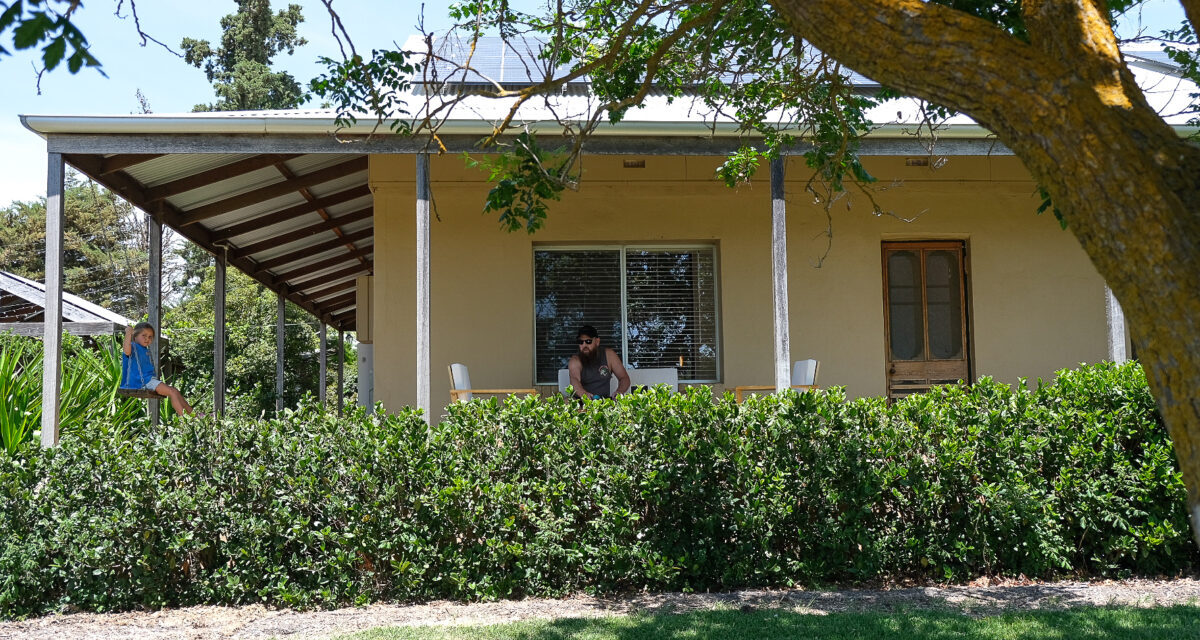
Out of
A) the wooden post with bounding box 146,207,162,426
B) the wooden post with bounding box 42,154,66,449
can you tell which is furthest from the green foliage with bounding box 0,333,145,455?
the wooden post with bounding box 146,207,162,426

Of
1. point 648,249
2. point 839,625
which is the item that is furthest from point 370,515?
point 648,249

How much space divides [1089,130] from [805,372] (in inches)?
250

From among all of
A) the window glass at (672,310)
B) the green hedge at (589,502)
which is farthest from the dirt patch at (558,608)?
the window glass at (672,310)

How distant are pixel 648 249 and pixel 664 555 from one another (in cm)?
457

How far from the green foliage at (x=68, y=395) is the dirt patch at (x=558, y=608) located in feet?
5.01

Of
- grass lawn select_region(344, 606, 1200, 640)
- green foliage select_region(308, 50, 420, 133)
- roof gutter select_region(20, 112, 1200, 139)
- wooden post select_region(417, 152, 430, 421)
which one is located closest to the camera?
grass lawn select_region(344, 606, 1200, 640)

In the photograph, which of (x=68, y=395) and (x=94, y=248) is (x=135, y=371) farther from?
(x=94, y=248)

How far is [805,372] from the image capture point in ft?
29.2

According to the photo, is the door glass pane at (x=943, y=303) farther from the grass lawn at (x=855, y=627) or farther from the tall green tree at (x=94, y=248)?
the tall green tree at (x=94, y=248)

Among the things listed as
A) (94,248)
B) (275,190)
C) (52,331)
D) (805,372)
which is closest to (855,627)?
(805,372)

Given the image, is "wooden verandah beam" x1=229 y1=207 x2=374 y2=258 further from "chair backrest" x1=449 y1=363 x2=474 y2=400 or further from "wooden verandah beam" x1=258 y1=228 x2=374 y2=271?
"chair backrest" x1=449 y1=363 x2=474 y2=400

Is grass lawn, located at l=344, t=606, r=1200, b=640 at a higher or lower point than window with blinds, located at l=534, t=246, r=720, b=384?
lower

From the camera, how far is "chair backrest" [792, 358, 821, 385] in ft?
28.9

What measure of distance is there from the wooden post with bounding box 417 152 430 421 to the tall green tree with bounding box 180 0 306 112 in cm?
2395
